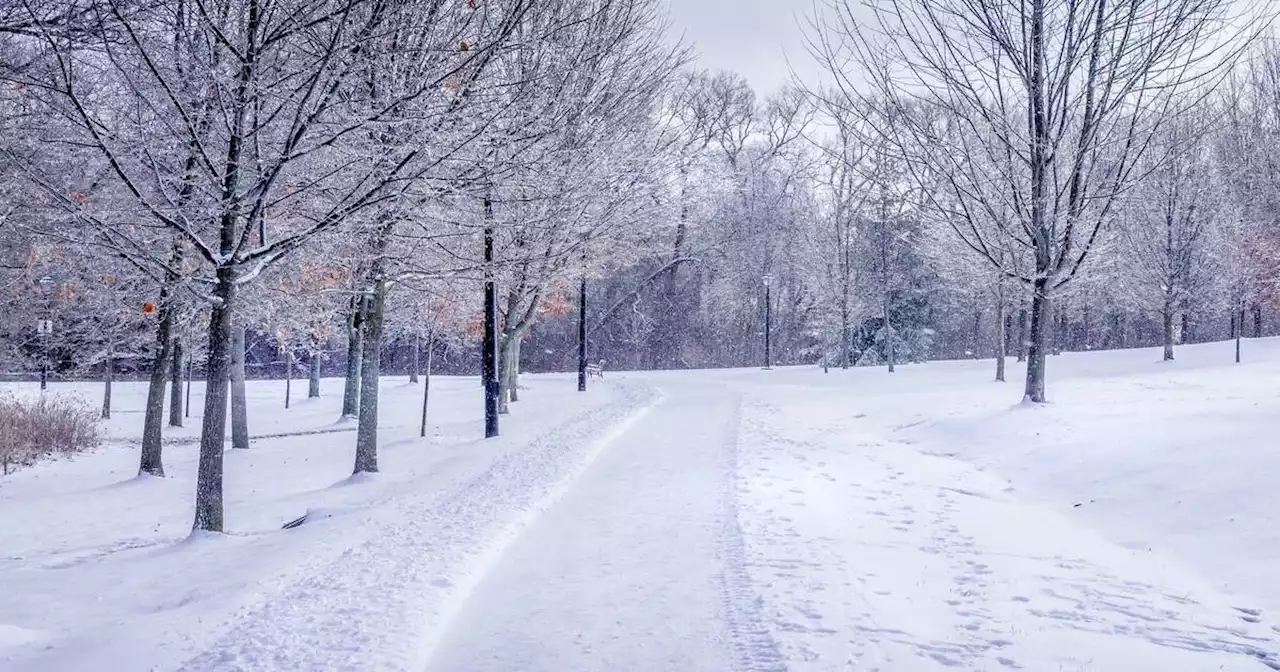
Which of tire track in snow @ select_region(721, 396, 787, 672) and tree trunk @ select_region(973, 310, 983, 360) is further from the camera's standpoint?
tree trunk @ select_region(973, 310, 983, 360)

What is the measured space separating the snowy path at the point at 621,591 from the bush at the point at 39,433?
12.5m

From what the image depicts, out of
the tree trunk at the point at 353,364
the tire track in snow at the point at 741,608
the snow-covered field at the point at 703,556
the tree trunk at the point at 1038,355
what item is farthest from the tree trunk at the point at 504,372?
the tire track in snow at the point at 741,608

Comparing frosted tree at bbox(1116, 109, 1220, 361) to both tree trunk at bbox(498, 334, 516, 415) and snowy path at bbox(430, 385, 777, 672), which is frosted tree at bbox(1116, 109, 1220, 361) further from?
snowy path at bbox(430, 385, 777, 672)

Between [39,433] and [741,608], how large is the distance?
17819 mm

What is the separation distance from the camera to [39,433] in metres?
17.1

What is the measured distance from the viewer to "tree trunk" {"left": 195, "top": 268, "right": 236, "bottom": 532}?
7.98 meters

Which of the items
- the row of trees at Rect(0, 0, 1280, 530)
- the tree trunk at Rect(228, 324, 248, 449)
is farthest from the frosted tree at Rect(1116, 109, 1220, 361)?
the tree trunk at Rect(228, 324, 248, 449)

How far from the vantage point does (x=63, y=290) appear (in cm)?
1942

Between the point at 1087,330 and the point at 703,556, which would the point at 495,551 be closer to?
the point at 703,556

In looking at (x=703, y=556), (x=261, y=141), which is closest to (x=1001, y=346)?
(x=703, y=556)

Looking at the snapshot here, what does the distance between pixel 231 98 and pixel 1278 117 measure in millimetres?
22923

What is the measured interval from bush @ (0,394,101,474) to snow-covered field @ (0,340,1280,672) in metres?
1.31

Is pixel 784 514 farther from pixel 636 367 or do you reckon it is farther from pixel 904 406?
pixel 636 367

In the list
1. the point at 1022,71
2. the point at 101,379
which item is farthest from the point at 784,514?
the point at 101,379
